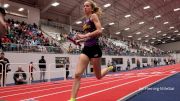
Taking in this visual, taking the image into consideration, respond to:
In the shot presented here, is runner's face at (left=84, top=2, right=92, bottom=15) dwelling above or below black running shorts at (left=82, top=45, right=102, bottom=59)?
above

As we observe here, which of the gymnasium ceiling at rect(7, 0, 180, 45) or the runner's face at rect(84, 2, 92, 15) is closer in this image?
the runner's face at rect(84, 2, 92, 15)

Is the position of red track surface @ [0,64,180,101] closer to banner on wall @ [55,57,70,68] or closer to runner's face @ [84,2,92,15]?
runner's face @ [84,2,92,15]

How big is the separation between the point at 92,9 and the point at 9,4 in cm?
2388

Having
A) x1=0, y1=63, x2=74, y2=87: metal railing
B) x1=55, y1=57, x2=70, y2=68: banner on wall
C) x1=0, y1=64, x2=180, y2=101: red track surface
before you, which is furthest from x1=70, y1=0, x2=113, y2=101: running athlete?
x1=55, y1=57, x2=70, y2=68: banner on wall

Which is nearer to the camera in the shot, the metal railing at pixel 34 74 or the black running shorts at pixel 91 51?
the black running shorts at pixel 91 51

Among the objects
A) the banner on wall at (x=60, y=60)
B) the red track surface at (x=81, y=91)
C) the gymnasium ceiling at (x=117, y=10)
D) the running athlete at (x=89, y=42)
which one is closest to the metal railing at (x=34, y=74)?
the banner on wall at (x=60, y=60)

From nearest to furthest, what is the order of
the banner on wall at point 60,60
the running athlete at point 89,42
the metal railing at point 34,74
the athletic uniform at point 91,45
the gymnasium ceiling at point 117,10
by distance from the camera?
the running athlete at point 89,42
the athletic uniform at point 91,45
the metal railing at point 34,74
the banner on wall at point 60,60
the gymnasium ceiling at point 117,10

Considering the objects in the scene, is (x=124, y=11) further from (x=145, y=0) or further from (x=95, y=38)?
(x=95, y=38)

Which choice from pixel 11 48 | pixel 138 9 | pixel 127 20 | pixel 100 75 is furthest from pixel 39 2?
pixel 100 75

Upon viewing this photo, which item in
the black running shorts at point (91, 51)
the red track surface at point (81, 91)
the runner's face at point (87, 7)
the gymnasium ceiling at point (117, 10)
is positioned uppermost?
the gymnasium ceiling at point (117, 10)

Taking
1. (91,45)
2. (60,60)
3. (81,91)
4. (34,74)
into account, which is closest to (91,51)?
(91,45)

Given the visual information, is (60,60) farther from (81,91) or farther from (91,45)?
(91,45)

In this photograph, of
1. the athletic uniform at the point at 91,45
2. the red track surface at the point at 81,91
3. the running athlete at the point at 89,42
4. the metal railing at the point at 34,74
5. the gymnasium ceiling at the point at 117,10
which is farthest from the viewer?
the gymnasium ceiling at the point at 117,10

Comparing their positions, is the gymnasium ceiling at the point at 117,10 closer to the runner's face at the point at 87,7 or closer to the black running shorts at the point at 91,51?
the runner's face at the point at 87,7
